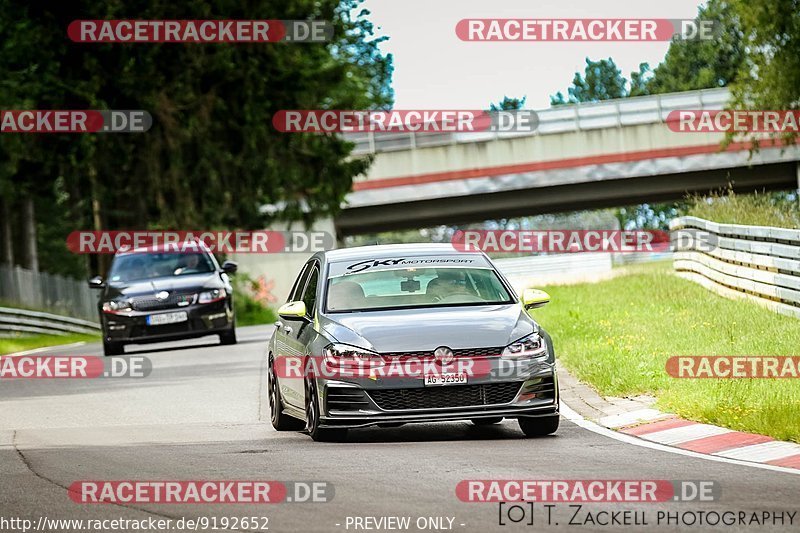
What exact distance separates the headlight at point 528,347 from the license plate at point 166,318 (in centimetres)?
1412

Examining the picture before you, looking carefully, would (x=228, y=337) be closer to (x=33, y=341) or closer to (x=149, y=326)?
(x=149, y=326)

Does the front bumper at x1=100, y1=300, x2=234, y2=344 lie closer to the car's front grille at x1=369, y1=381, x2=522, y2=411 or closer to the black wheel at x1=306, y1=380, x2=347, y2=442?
the black wheel at x1=306, y1=380, x2=347, y2=442

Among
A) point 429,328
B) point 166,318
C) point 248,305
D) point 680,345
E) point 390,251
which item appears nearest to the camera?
point 429,328

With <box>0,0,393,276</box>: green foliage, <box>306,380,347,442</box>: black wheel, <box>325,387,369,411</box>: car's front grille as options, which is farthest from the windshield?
<box>0,0,393,276</box>: green foliage

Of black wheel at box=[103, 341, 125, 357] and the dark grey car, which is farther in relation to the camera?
black wheel at box=[103, 341, 125, 357]

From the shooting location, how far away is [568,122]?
2260 inches

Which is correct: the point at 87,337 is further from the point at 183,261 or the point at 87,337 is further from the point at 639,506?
the point at 639,506

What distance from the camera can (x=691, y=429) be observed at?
11703 mm

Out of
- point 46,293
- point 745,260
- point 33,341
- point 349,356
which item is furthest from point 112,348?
point 46,293

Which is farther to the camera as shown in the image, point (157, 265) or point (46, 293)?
point (46, 293)

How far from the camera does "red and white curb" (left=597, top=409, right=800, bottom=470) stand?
402 inches

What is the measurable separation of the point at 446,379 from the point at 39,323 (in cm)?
3115

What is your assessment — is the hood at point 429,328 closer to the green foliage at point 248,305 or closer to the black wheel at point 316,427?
the black wheel at point 316,427

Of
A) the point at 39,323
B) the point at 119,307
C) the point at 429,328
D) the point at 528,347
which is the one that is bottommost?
the point at 39,323
